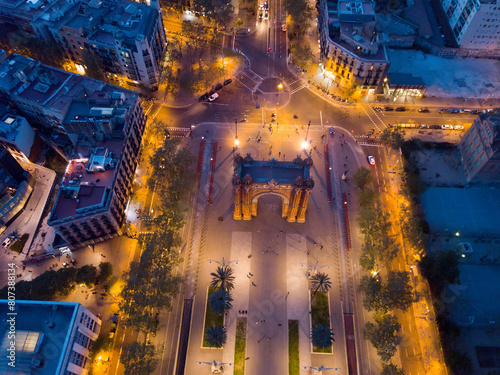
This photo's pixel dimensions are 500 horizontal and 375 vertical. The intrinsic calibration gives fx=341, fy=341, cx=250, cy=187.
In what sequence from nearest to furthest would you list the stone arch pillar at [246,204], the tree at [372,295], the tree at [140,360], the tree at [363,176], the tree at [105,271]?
the tree at [140,360]
the tree at [372,295]
the stone arch pillar at [246,204]
the tree at [105,271]
the tree at [363,176]

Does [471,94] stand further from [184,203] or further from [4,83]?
[4,83]

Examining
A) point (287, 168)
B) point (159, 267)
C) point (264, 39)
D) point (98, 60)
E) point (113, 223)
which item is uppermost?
point (264, 39)

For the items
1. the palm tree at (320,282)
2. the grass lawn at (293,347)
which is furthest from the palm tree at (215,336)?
the palm tree at (320,282)

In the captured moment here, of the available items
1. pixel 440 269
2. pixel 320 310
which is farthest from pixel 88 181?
pixel 440 269

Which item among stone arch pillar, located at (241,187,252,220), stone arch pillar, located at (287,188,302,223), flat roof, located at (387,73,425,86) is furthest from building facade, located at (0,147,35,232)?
flat roof, located at (387,73,425,86)

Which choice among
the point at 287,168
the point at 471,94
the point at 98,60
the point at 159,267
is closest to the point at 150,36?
the point at 98,60

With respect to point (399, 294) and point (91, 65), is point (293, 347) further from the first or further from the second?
point (91, 65)

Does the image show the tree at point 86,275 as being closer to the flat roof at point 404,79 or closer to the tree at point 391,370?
the tree at point 391,370
